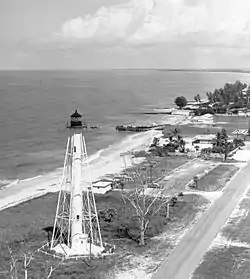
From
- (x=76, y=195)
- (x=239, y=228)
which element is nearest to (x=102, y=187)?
(x=239, y=228)

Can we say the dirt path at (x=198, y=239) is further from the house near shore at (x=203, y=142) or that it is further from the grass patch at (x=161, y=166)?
the house near shore at (x=203, y=142)

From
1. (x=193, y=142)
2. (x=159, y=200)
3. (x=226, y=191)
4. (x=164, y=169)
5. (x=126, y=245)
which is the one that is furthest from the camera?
(x=193, y=142)

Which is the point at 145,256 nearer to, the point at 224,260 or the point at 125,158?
the point at 224,260

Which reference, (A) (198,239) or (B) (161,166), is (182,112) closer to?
(B) (161,166)

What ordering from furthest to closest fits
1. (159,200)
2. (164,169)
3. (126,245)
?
(164,169), (159,200), (126,245)

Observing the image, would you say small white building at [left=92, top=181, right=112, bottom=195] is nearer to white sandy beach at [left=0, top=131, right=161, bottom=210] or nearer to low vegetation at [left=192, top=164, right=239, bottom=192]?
white sandy beach at [left=0, top=131, right=161, bottom=210]

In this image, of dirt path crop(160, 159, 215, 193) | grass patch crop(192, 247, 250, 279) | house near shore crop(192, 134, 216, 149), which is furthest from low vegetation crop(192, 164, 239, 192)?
grass patch crop(192, 247, 250, 279)

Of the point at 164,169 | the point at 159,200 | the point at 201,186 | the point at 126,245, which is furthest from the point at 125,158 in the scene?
the point at 126,245

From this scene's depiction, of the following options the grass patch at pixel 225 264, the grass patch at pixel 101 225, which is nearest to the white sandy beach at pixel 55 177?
the grass patch at pixel 101 225
